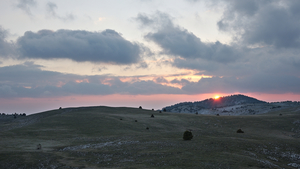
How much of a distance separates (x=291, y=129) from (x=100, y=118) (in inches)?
2451

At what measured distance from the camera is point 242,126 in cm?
7544

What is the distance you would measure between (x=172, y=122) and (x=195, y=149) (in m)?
47.1

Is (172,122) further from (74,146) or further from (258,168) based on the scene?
(258,168)

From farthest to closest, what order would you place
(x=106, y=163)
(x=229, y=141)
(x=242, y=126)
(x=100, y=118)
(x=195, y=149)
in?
(x=100, y=118), (x=242, y=126), (x=229, y=141), (x=195, y=149), (x=106, y=163)

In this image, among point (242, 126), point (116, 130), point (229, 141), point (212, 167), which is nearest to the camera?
point (212, 167)

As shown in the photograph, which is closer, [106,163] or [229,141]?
[106,163]

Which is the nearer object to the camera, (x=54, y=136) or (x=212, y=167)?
(x=212, y=167)

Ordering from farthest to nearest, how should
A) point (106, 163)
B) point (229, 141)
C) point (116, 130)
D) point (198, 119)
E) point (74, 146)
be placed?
point (198, 119), point (116, 130), point (74, 146), point (229, 141), point (106, 163)

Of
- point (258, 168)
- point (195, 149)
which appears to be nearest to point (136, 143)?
point (195, 149)

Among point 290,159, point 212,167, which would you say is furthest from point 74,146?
point 290,159

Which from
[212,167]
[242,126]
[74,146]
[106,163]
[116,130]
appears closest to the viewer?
[212,167]

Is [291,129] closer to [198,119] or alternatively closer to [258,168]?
[198,119]

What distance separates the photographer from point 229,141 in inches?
1628

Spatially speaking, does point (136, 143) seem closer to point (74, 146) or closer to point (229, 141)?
point (74, 146)
